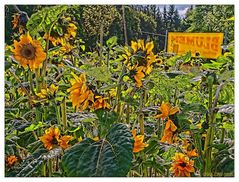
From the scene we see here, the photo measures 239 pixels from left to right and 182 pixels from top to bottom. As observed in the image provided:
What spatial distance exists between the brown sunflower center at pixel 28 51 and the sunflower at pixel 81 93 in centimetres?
8

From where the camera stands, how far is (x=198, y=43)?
0.90 meters

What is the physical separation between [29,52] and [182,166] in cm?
29

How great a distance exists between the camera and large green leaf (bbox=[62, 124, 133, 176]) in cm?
53

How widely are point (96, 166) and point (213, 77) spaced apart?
20cm

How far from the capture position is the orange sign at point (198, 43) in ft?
2.88

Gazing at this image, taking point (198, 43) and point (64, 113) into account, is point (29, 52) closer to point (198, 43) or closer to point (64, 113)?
point (64, 113)

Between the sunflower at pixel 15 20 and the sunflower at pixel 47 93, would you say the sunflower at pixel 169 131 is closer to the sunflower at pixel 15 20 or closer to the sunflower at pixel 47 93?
the sunflower at pixel 47 93

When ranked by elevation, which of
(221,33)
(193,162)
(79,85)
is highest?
(221,33)

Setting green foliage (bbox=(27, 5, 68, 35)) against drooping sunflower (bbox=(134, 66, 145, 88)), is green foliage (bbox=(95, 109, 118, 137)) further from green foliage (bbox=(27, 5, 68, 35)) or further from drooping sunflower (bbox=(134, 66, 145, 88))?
green foliage (bbox=(27, 5, 68, 35))

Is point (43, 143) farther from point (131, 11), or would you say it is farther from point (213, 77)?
point (131, 11)

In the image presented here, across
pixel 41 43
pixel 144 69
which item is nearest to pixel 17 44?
pixel 41 43

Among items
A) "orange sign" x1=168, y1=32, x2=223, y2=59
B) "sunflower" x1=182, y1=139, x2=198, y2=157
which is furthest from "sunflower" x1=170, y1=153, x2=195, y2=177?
"orange sign" x1=168, y1=32, x2=223, y2=59

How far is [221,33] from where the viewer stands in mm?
875

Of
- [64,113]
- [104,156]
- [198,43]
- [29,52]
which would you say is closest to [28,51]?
[29,52]
